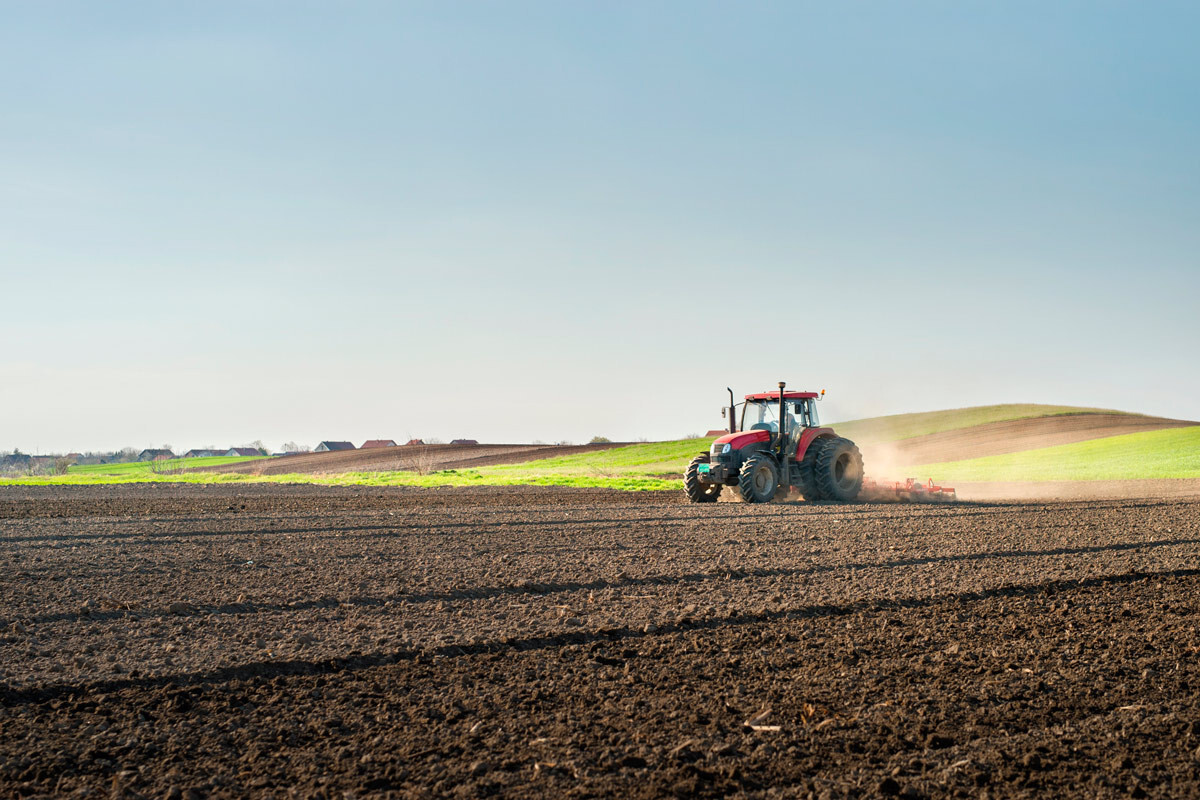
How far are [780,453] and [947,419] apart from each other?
42815 millimetres

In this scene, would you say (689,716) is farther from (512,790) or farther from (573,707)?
(512,790)

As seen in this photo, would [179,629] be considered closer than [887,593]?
Yes

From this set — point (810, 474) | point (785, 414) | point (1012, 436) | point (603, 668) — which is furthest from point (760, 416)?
point (1012, 436)

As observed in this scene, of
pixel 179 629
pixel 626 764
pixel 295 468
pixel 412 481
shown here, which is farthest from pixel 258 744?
pixel 295 468

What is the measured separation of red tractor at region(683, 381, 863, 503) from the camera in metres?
18.4

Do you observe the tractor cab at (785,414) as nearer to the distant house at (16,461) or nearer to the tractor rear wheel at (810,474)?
the tractor rear wheel at (810,474)

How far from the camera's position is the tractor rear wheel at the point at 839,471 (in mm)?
18781

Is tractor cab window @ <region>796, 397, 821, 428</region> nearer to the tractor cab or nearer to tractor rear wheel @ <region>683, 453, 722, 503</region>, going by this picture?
the tractor cab

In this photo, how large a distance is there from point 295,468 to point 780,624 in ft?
166

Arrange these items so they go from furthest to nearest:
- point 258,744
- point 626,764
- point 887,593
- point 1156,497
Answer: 1. point 1156,497
2. point 887,593
3. point 258,744
4. point 626,764

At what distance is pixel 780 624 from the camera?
7418 millimetres

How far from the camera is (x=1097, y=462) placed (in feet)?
119

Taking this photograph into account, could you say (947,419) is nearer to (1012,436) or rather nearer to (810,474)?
(1012,436)

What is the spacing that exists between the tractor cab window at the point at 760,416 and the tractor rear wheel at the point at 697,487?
4.01ft
